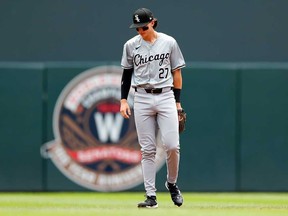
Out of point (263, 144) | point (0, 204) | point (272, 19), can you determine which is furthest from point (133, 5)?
point (0, 204)

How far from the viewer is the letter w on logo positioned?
11625mm

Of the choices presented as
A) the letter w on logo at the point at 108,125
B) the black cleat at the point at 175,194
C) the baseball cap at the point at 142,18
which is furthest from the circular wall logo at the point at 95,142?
the baseball cap at the point at 142,18

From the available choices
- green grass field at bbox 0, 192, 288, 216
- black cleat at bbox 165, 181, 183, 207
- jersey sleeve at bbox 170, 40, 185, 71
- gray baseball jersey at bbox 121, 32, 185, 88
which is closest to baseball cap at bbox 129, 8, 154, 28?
gray baseball jersey at bbox 121, 32, 185, 88

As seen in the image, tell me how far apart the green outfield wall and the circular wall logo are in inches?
4.5

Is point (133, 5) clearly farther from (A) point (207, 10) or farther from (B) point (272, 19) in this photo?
(B) point (272, 19)

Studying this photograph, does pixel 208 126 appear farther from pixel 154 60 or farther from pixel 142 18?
pixel 142 18

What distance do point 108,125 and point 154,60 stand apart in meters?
3.35

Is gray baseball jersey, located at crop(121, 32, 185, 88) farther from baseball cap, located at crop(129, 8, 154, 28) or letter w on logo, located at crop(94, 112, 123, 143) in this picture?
letter w on logo, located at crop(94, 112, 123, 143)

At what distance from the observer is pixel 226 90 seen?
11758mm

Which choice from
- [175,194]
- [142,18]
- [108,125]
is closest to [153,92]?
[142,18]

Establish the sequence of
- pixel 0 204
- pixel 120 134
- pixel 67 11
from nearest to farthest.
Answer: pixel 0 204 < pixel 120 134 < pixel 67 11

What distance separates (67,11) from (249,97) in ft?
9.82

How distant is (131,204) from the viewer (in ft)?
31.5

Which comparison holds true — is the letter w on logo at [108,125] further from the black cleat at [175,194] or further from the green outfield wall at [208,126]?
the black cleat at [175,194]
